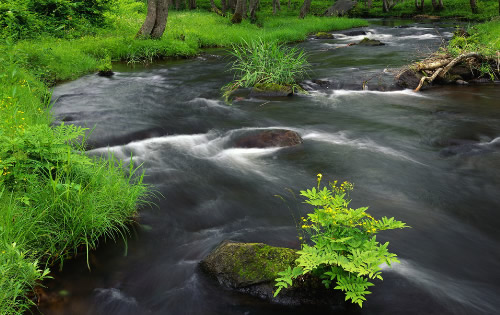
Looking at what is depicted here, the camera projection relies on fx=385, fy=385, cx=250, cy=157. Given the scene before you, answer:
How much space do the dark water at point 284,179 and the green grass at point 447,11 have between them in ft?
86.2

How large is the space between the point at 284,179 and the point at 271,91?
5.35 meters

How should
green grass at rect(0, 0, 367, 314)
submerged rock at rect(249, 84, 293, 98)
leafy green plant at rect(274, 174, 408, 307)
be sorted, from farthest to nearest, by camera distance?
submerged rock at rect(249, 84, 293, 98)
green grass at rect(0, 0, 367, 314)
leafy green plant at rect(274, 174, 408, 307)

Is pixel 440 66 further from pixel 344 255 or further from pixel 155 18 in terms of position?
pixel 155 18

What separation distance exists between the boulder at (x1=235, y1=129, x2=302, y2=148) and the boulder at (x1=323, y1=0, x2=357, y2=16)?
1405 inches

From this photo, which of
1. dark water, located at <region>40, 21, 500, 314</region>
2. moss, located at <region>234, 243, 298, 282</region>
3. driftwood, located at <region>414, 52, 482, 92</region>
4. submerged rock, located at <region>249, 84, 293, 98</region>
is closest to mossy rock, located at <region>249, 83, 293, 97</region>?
submerged rock, located at <region>249, 84, 293, 98</region>

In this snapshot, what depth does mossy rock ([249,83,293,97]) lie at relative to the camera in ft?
36.4

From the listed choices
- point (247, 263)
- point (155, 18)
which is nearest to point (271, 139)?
point (247, 263)

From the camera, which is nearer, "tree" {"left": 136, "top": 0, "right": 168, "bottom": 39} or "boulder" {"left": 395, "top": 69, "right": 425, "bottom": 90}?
"boulder" {"left": 395, "top": 69, "right": 425, "bottom": 90}

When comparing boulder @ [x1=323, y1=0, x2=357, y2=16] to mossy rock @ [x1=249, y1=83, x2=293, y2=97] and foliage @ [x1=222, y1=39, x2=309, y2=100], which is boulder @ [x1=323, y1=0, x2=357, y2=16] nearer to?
foliage @ [x1=222, y1=39, x2=309, y2=100]

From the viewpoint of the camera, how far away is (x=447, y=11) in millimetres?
37438

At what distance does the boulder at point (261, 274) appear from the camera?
3.34 m

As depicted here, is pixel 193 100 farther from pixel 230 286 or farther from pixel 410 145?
pixel 230 286

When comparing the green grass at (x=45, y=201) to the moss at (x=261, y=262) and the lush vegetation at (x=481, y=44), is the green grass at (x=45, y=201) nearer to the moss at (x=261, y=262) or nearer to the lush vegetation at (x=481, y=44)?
the moss at (x=261, y=262)

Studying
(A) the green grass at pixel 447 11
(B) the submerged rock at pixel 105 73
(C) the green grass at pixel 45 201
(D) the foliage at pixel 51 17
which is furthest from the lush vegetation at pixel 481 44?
(A) the green grass at pixel 447 11
